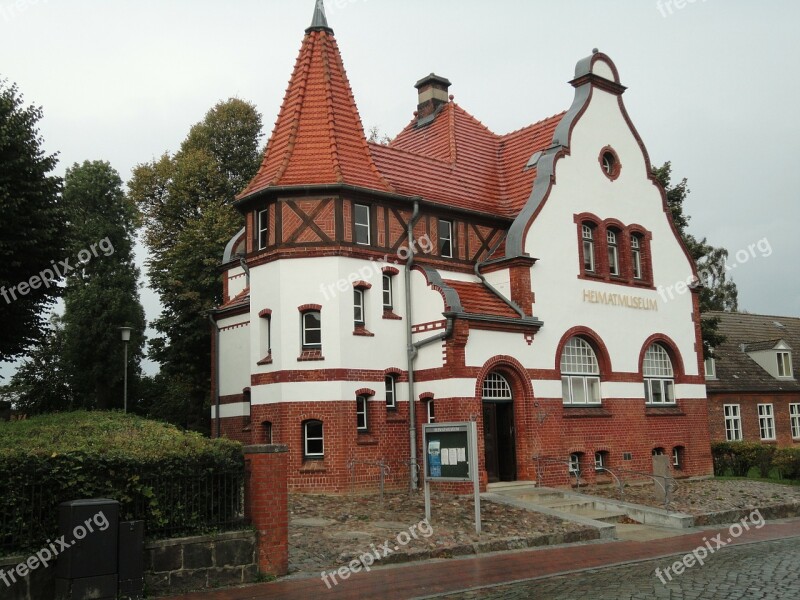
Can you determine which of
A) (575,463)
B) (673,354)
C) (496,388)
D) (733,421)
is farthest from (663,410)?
(733,421)

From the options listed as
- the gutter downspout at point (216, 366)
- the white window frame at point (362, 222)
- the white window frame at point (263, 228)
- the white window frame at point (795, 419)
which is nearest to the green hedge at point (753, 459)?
the white window frame at point (795, 419)

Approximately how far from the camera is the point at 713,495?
71.2 feet

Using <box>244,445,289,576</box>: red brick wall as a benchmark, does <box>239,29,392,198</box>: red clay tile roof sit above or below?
above

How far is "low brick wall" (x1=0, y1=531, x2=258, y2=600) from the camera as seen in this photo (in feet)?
34.1

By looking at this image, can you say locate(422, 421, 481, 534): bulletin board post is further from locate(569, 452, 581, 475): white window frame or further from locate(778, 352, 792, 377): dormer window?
locate(778, 352, 792, 377): dormer window

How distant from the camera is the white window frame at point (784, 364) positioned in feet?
128

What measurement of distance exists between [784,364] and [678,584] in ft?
105

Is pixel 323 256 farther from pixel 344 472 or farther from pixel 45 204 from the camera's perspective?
pixel 45 204

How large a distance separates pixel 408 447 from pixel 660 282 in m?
11.2

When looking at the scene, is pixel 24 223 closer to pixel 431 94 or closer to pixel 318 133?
pixel 318 133

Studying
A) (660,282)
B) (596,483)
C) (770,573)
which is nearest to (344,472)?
(596,483)

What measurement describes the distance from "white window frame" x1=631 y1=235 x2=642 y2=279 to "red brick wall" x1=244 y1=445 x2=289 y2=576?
18084 mm

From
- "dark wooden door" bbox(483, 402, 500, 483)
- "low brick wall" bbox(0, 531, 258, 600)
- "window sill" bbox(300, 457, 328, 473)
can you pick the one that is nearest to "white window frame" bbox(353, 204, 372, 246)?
"dark wooden door" bbox(483, 402, 500, 483)

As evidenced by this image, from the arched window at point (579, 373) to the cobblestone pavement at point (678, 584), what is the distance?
418 inches
